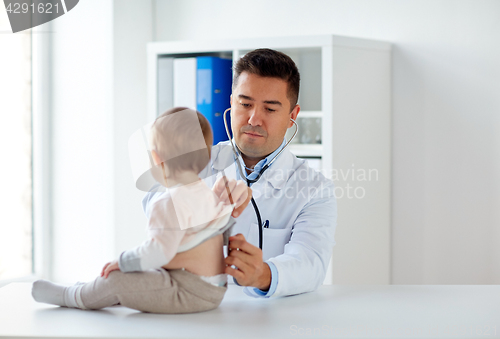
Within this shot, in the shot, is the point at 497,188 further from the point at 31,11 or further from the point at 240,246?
the point at 31,11

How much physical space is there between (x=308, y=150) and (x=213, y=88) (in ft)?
1.91

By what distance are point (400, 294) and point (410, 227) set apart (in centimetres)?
171

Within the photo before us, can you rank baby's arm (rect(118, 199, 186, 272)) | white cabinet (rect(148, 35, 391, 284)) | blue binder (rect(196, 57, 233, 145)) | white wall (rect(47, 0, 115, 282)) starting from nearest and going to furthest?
baby's arm (rect(118, 199, 186, 272)), white cabinet (rect(148, 35, 391, 284)), blue binder (rect(196, 57, 233, 145)), white wall (rect(47, 0, 115, 282))

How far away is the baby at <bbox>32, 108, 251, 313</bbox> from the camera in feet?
2.73

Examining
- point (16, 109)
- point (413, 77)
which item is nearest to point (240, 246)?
point (413, 77)

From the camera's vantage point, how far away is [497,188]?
2.40 metres

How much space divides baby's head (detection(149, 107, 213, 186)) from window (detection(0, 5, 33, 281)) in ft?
6.84

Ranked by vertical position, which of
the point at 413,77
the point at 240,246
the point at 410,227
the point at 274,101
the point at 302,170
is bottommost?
the point at 410,227

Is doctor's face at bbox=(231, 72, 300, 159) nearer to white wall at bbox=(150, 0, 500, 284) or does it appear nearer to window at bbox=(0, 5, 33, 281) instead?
white wall at bbox=(150, 0, 500, 284)

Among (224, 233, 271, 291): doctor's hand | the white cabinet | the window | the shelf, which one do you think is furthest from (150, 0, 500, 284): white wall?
(224, 233, 271, 291): doctor's hand

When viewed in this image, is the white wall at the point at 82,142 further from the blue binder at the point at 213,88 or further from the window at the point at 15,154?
the blue binder at the point at 213,88

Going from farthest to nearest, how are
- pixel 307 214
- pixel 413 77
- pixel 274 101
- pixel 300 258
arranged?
pixel 413 77 → pixel 274 101 → pixel 307 214 → pixel 300 258

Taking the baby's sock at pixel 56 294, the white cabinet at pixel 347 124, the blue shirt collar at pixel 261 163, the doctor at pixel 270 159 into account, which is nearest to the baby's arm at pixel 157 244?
the baby's sock at pixel 56 294

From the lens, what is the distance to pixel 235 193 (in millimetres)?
948
